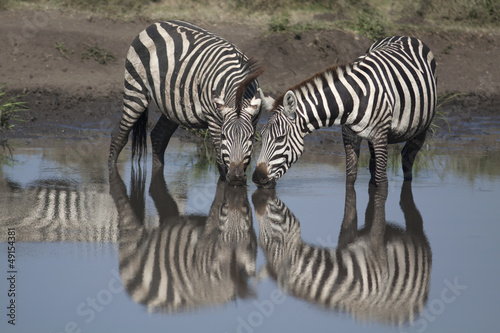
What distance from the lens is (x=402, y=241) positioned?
6.77 metres

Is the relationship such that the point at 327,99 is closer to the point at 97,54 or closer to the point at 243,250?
the point at 243,250

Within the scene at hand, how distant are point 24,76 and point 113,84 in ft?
5.12

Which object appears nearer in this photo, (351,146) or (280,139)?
(280,139)

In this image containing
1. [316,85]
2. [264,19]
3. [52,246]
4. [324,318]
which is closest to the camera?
[324,318]

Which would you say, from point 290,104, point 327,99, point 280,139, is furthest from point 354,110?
point 280,139

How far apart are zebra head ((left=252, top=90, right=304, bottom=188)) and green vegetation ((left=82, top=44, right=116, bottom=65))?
23.3 feet

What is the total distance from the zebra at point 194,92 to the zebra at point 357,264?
3.01ft

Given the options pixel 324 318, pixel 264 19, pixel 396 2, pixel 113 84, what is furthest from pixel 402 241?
pixel 396 2

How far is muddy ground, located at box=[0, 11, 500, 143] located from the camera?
42.3 ft

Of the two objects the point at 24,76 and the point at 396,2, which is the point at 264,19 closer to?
the point at 396,2

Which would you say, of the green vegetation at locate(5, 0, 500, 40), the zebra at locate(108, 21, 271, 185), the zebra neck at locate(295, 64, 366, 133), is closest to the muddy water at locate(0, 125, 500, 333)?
the zebra at locate(108, 21, 271, 185)

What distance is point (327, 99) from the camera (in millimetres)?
7961

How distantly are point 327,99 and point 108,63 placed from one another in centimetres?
734

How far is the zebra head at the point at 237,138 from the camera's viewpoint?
8188 millimetres
